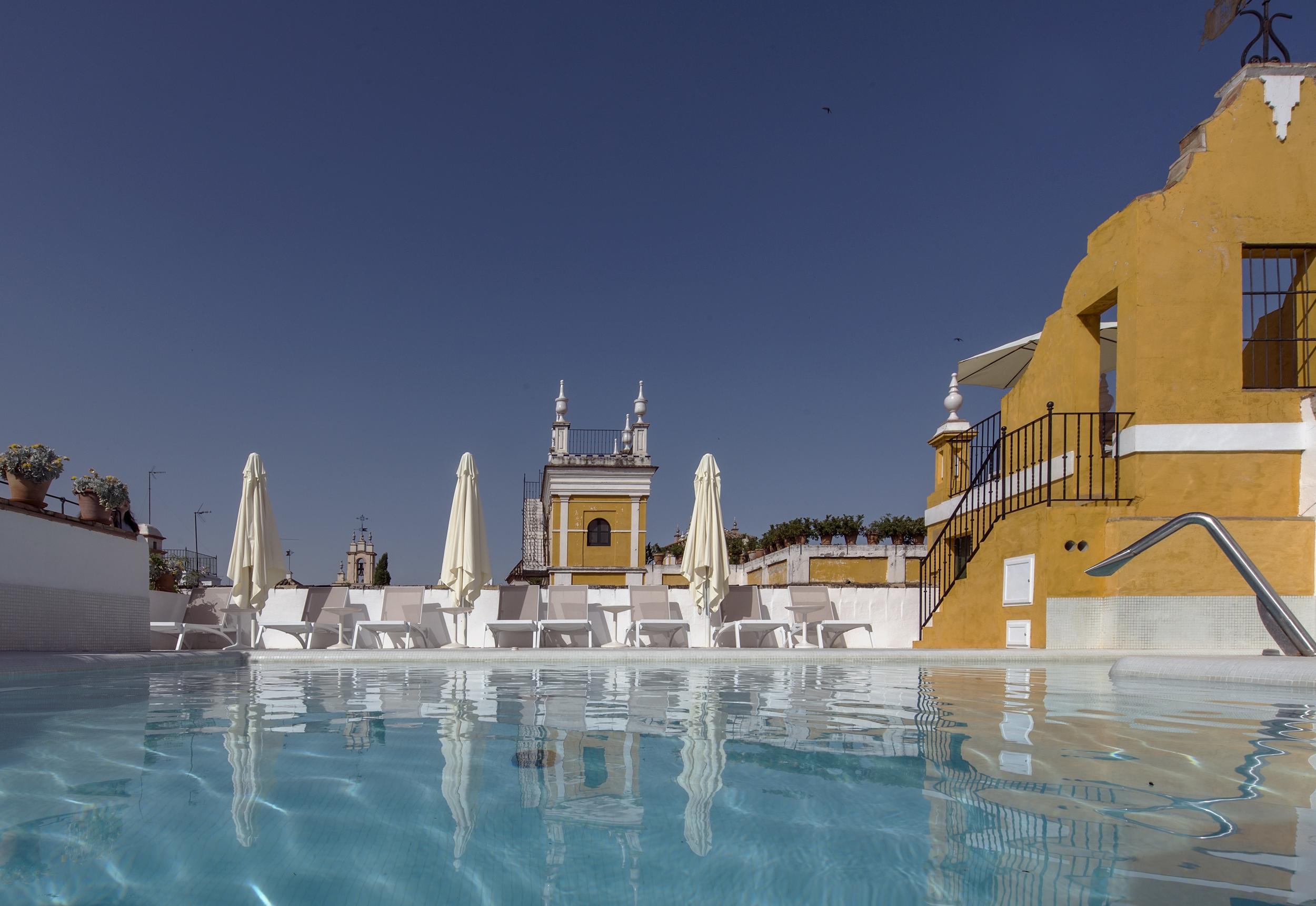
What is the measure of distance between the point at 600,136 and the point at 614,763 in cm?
2794

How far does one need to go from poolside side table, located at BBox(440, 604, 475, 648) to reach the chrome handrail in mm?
7385

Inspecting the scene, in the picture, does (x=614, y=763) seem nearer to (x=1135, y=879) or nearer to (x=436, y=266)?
(x=1135, y=879)

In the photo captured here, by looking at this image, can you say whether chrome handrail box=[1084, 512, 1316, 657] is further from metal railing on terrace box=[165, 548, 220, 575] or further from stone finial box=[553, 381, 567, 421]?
metal railing on terrace box=[165, 548, 220, 575]

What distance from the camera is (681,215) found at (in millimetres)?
31609

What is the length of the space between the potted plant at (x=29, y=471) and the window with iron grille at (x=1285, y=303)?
43.8 feet

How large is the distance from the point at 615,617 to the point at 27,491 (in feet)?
23.3

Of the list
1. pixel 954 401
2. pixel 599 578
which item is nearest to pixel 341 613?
pixel 954 401

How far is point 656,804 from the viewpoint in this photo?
→ 2703mm

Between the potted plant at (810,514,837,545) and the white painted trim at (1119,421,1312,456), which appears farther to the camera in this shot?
the potted plant at (810,514,837,545)

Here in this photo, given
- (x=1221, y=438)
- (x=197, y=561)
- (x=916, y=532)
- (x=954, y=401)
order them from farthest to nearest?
(x=197, y=561), (x=916, y=532), (x=954, y=401), (x=1221, y=438)

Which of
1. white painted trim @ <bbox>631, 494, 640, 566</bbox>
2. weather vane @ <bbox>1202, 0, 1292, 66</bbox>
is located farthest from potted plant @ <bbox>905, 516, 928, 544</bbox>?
white painted trim @ <bbox>631, 494, 640, 566</bbox>

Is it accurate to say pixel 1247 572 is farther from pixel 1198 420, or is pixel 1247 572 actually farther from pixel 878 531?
pixel 878 531

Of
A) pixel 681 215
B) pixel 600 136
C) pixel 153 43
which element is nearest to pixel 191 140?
pixel 153 43

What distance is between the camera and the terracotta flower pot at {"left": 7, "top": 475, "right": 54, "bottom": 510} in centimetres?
909
